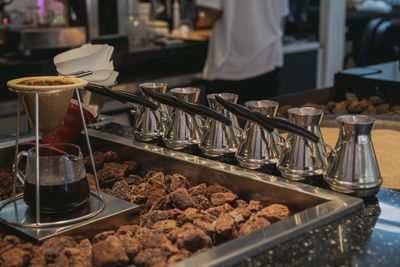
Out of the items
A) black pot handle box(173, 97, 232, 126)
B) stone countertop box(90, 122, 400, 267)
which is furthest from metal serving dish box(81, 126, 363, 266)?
black pot handle box(173, 97, 232, 126)

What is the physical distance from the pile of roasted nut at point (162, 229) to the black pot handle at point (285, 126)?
0.49 feet

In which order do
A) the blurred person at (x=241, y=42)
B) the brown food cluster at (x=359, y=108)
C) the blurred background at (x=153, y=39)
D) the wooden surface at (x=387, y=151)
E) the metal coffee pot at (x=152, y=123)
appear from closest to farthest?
1. the wooden surface at (x=387, y=151)
2. the metal coffee pot at (x=152, y=123)
3. the brown food cluster at (x=359, y=108)
4. the blurred background at (x=153, y=39)
5. the blurred person at (x=241, y=42)

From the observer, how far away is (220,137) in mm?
1487

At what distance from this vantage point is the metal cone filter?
1.22m

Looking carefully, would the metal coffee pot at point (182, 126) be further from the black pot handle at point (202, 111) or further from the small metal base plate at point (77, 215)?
the small metal base plate at point (77, 215)

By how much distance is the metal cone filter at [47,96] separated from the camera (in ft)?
4.01

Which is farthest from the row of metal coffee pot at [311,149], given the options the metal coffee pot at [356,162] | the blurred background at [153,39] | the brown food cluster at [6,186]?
the blurred background at [153,39]

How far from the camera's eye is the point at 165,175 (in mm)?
1537

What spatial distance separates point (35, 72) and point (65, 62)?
1.49 meters

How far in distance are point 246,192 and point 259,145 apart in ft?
0.36

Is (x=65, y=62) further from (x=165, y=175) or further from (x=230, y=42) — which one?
(x=230, y=42)

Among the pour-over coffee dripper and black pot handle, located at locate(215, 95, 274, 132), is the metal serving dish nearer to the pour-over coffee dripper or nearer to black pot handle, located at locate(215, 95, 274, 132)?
black pot handle, located at locate(215, 95, 274, 132)

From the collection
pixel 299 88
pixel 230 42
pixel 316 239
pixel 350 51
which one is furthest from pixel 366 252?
pixel 350 51

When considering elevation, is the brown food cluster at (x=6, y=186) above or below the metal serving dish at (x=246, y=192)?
below
